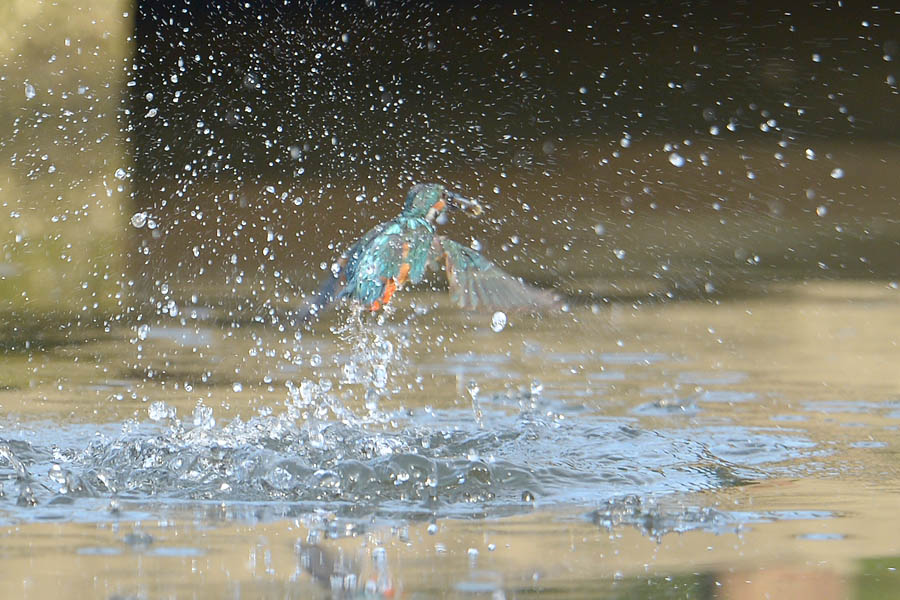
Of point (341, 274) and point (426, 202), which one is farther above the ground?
point (426, 202)

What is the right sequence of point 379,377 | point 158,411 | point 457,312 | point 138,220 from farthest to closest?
point 138,220
point 457,312
point 379,377
point 158,411

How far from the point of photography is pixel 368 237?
9.12 ft

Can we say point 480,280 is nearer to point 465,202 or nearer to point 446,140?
point 465,202

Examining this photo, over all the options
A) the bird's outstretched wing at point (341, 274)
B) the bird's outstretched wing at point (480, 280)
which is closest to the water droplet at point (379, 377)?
the bird's outstretched wing at point (341, 274)

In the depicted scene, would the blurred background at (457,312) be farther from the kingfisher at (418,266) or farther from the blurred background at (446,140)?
the kingfisher at (418,266)

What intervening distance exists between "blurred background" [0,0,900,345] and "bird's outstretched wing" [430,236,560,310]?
1883mm

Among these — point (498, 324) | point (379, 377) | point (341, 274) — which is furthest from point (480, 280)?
point (498, 324)

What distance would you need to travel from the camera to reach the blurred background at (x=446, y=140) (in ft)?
17.4

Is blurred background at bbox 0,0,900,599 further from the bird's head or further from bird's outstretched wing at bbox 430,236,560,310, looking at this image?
the bird's head

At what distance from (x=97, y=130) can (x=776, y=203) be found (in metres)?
3.13

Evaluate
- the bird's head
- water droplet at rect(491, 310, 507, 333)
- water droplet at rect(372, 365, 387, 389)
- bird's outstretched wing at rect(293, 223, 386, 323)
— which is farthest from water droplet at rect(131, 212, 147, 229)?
the bird's head

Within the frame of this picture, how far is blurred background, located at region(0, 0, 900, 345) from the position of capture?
5297 millimetres

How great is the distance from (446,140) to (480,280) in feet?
14.3

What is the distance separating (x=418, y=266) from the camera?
9.00ft
